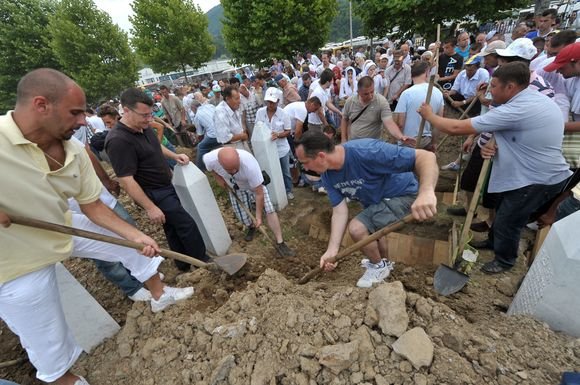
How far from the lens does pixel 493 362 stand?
1649 millimetres

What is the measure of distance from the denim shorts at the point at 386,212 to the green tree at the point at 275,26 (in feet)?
64.1

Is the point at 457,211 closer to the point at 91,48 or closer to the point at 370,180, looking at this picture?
the point at 370,180

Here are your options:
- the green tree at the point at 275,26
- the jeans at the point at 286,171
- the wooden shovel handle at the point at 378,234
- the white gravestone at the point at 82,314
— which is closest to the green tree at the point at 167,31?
the green tree at the point at 275,26

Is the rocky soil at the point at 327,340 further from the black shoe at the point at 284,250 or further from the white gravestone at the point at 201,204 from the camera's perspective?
the black shoe at the point at 284,250

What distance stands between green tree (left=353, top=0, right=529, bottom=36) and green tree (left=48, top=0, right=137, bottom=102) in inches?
645

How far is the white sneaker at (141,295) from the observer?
2.83 meters

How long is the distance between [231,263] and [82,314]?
134cm

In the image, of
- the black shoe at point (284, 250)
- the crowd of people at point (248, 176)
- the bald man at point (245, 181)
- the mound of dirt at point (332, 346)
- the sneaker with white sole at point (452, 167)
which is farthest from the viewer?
the sneaker with white sole at point (452, 167)

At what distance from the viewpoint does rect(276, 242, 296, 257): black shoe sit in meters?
3.92

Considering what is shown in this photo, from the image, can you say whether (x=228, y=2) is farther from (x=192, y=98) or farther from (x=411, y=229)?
(x=411, y=229)

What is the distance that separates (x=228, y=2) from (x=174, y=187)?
2049cm

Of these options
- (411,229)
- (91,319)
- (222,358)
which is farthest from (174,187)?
(411,229)

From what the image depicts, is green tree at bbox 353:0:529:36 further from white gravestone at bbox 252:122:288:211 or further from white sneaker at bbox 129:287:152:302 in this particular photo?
white sneaker at bbox 129:287:152:302

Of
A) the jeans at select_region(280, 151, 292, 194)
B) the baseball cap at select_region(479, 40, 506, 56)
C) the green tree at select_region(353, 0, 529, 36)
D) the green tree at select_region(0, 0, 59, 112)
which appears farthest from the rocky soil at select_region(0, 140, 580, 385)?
the green tree at select_region(0, 0, 59, 112)
